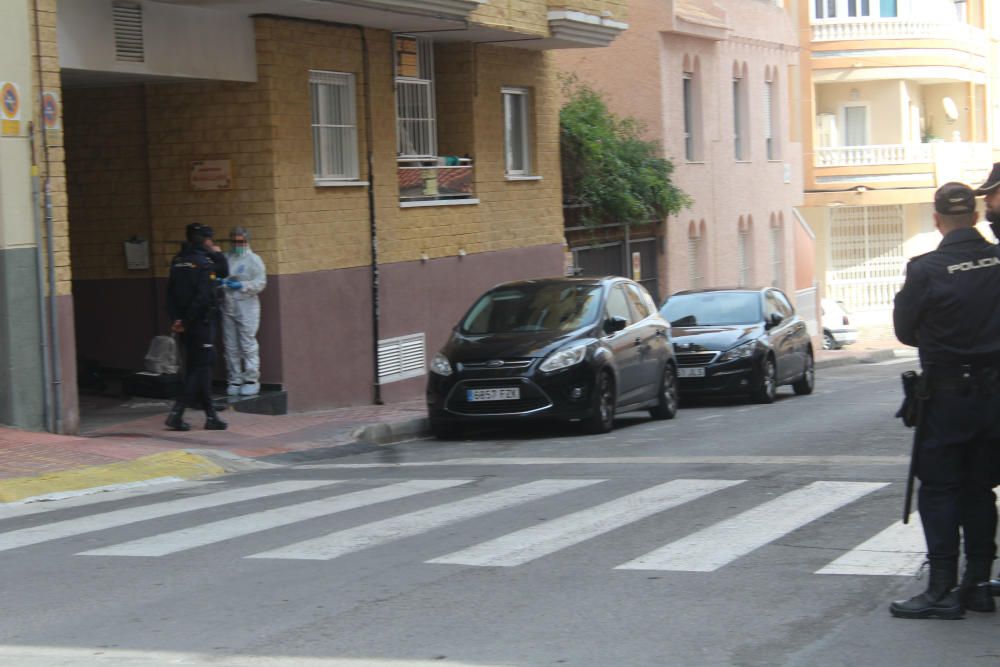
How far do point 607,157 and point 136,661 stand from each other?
2165 centimetres

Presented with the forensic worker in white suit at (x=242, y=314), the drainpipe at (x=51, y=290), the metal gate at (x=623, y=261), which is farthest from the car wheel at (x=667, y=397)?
the metal gate at (x=623, y=261)

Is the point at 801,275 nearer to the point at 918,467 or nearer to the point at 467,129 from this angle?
the point at 467,129

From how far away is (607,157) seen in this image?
88.5 ft

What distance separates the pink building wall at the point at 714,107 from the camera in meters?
30.7

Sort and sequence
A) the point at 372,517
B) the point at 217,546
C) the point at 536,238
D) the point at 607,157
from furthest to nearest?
the point at 607,157 < the point at 536,238 < the point at 372,517 < the point at 217,546

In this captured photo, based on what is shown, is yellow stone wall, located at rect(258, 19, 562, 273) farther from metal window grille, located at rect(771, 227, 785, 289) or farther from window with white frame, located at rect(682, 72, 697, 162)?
metal window grille, located at rect(771, 227, 785, 289)

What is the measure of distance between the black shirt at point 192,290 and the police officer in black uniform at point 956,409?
9.23 meters

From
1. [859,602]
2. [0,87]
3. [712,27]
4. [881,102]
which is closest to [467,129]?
[0,87]

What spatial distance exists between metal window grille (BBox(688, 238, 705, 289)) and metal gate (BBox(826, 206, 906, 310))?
14.2m

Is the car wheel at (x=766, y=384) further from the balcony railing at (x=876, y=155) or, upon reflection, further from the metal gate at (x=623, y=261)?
the balcony railing at (x=876, y=155)

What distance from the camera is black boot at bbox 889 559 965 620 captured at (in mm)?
6340

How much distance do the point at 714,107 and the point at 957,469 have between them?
2800cm

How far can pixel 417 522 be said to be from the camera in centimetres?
926

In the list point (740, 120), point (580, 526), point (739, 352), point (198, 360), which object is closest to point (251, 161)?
point (198, 360)
